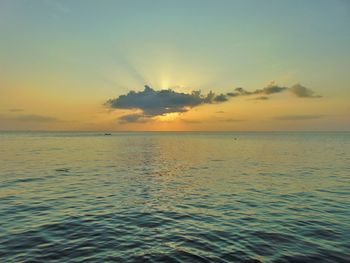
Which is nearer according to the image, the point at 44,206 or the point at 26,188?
the point at 44,206

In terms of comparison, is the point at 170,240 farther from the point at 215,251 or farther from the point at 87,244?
the point at 87,244

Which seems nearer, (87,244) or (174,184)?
(87,244)

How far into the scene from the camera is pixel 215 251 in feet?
51.3

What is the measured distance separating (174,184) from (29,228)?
2110cm

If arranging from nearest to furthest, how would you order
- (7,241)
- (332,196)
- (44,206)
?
(7,241)
(44,206)
(332,196)

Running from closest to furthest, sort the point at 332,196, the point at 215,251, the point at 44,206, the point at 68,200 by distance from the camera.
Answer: the point at 215,251 < the point at 44,206 < the point at 68,200 < the point at 332,196

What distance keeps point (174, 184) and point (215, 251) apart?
904 inches

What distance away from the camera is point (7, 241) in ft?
55.8

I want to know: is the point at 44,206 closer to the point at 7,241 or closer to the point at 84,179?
the point at 7,241

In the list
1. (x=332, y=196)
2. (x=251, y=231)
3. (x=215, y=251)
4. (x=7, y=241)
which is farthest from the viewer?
(x=332, y=196)

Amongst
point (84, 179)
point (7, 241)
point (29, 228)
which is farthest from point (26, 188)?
point (7, 241)

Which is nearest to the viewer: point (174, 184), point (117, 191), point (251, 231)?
point (251, 231)

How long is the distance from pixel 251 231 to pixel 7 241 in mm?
14322

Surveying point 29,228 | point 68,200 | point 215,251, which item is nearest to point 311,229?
point 215,251
